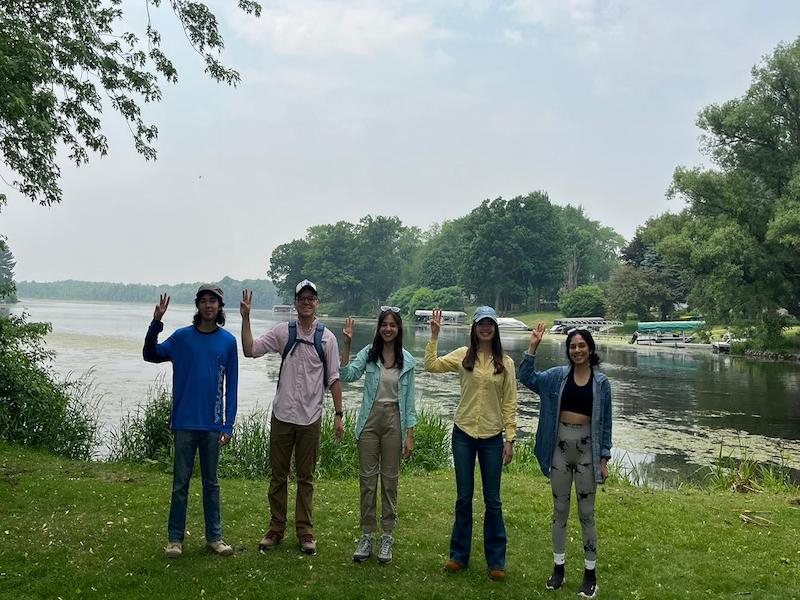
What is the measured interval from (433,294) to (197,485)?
90.1m

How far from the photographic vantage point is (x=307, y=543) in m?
5.16

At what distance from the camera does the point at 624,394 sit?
23234 mm

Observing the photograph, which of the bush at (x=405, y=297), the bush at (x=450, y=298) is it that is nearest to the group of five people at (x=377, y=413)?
the bush at (x=450, y=298)

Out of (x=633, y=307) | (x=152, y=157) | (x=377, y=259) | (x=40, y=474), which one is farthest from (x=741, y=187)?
(x=377, y=259)

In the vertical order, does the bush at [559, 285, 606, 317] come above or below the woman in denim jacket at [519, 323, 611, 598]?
above

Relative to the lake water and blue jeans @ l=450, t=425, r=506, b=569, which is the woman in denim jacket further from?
the lake water

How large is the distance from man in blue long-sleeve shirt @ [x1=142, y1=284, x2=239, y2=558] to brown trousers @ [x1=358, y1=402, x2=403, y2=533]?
1.10 metres

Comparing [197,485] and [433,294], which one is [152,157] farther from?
[433,294]

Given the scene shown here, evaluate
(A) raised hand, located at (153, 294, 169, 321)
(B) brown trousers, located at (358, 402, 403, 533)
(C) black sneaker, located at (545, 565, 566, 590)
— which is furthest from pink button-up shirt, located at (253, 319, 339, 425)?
(C) black sneaker, located at (545, 565, 566, 590)

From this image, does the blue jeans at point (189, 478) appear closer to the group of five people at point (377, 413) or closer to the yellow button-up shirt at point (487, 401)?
the group of five people at point (377, 413)

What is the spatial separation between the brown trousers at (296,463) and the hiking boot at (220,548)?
0.39 m

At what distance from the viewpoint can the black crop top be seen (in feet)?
15.4

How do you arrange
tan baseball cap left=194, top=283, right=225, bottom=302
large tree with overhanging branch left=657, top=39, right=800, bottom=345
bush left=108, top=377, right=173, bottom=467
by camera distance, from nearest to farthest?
tan baseball cap left=194, top=283, right=225, bottom=302
bush left=108, top=377, right=173, bottom=467
large tree with overhanging branch left=657, top=39, right=800, bottom=345

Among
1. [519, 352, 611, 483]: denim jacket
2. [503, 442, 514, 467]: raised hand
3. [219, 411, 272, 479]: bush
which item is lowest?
[219, 411, 272, 479]: bush
